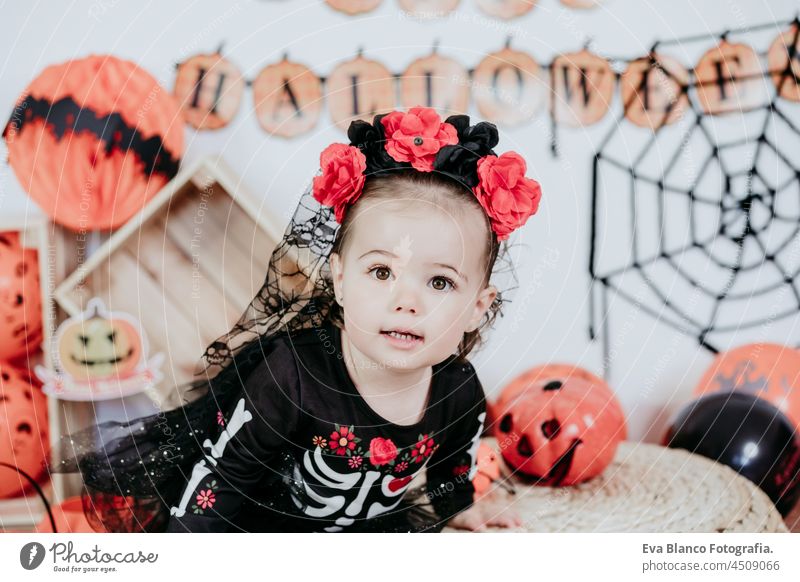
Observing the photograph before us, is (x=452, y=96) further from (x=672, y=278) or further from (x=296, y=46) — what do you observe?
(x=672, y=278)

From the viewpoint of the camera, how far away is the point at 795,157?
1296 millimetres

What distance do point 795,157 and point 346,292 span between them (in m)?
0.76

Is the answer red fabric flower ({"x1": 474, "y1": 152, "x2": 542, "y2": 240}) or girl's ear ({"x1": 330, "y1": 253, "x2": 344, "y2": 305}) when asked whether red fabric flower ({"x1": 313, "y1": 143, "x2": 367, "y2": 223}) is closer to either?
girl's ear ({"x1": 330, "y1": 253, "x2": 344, "y2": 305})

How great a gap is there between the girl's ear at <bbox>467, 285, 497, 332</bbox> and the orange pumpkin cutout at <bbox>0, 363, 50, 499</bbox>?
0.67m

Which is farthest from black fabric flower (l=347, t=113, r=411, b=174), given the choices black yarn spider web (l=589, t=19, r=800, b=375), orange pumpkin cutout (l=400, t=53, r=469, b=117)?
black yarn spider web (l=589, t=19, r=800, b=375)

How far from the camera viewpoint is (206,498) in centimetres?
118

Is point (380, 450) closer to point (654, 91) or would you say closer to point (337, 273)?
point (337, 273)

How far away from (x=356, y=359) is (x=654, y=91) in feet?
2.07

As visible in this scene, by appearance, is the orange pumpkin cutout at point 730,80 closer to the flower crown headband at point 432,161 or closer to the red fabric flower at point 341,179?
the flower crown headband at point 432,161

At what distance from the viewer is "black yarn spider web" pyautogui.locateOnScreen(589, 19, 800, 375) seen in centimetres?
127

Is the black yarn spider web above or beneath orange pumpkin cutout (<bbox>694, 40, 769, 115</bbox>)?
beneath

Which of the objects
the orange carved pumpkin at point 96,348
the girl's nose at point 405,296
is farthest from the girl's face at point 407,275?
the orange carved pumpkin at point 96,348

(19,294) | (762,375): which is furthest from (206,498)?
(762,375)
